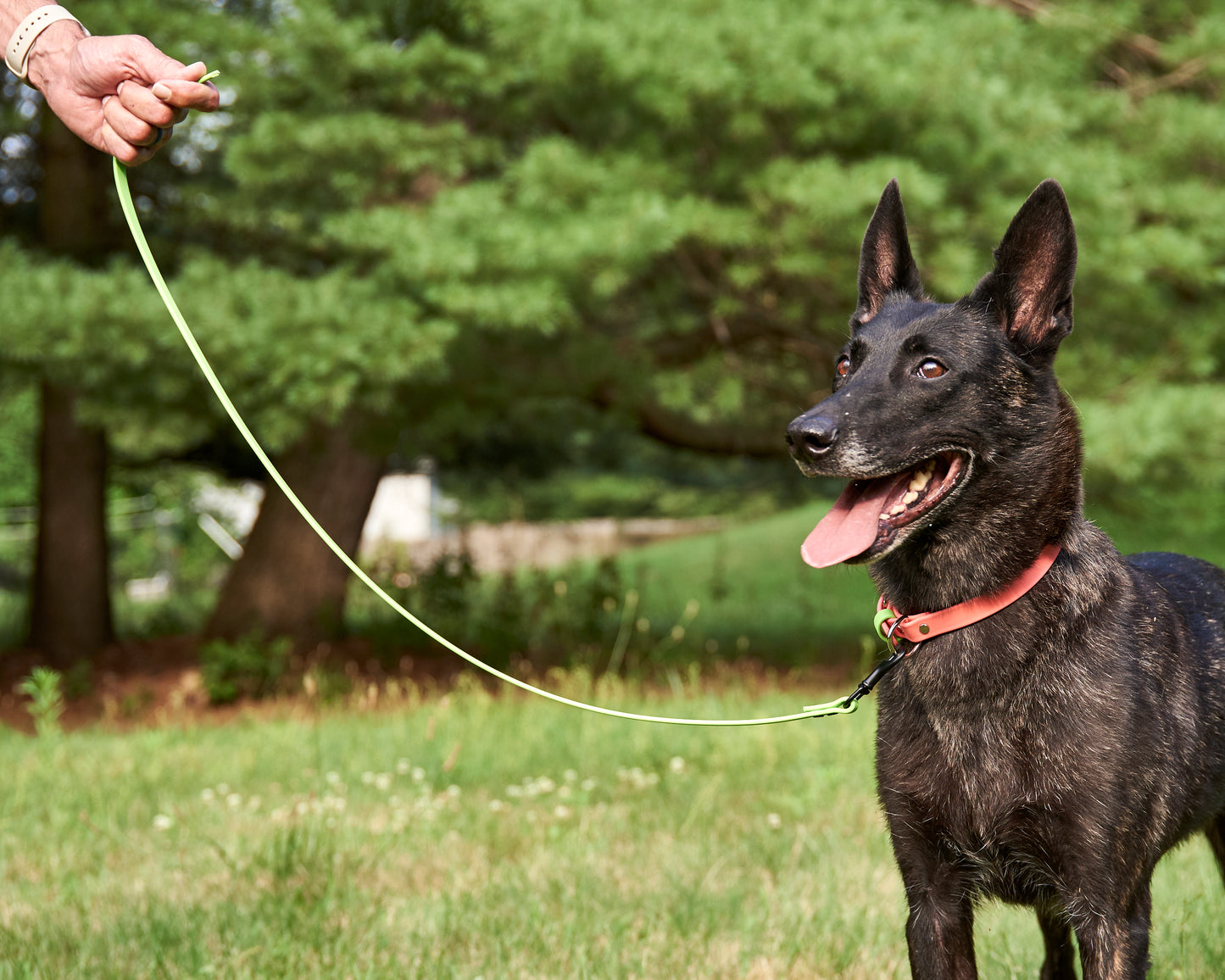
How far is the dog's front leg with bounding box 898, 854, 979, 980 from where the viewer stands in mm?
2355

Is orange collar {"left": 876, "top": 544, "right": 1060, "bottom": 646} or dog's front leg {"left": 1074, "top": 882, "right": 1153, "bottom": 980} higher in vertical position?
orange collar {"left": 876, "top": 544, "right": 1060, "bottom": 646}

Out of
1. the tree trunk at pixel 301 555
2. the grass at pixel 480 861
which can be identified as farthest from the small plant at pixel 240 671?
the grass at pixel 480 861

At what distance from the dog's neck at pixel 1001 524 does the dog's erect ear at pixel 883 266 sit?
0.53m

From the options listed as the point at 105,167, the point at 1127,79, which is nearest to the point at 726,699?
the point at 1127,79

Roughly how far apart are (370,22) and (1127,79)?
548cm

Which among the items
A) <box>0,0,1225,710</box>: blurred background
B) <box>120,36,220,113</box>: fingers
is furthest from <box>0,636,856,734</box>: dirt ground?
<box>120,36,220,113</box>: fingers

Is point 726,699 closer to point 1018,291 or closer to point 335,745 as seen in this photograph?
point 335,745

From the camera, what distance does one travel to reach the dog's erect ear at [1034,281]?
2.42 meters

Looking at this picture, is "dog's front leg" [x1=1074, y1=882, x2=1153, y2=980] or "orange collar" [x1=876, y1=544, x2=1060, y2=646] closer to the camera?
"dog's front leg" [x1=1074, y1=882, x2=1153, y2=980]

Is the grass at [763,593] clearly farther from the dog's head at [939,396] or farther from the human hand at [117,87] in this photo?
the human hand at [117,87]

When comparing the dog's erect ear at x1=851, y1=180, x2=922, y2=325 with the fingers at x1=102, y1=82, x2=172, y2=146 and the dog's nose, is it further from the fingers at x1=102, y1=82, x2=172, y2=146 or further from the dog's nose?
the fingers at x1=102, y1=82, x2=172, y2=146

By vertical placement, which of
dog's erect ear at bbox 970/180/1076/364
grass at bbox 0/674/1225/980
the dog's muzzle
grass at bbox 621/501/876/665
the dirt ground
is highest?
dog's erect ear at bbox 970/180/1076/364

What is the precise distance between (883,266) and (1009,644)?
98 cm

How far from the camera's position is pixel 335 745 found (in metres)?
5.69
